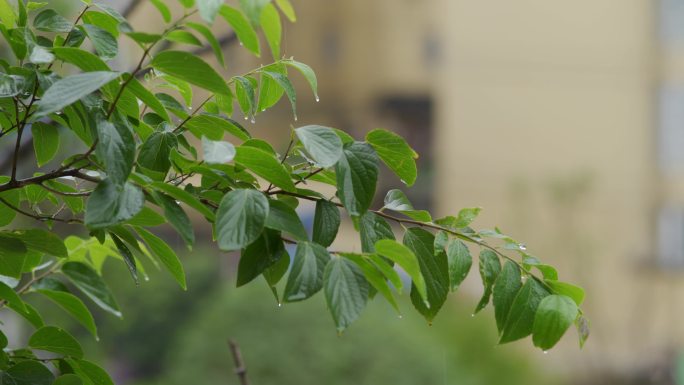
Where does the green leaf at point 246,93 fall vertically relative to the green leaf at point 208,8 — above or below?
below

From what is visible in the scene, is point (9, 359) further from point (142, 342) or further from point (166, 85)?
point (142, 342)

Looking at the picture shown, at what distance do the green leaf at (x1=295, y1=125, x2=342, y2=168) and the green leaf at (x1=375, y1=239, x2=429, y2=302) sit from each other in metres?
0.03

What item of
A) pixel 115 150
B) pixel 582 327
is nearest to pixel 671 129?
pixel 582 327

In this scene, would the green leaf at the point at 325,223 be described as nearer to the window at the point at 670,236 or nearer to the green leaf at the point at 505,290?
the green leaf at the point at 505,290

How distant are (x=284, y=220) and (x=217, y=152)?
1.6 inches

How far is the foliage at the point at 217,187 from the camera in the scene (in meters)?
0.25

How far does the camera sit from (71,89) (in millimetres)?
242

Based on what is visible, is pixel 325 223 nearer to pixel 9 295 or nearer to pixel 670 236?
pixel 9 295

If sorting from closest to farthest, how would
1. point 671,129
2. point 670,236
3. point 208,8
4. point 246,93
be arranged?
1. point 208,8
2. point 246,93
3. point 671,129
4. point 670,236

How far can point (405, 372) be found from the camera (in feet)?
7.37

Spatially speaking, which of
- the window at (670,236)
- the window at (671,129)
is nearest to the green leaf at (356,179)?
the window at (671,129)

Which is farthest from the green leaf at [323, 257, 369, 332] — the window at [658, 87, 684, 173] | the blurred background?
the window at [658, 87, 684, 173]

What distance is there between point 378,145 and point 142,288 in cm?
364

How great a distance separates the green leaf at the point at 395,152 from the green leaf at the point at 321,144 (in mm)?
22
